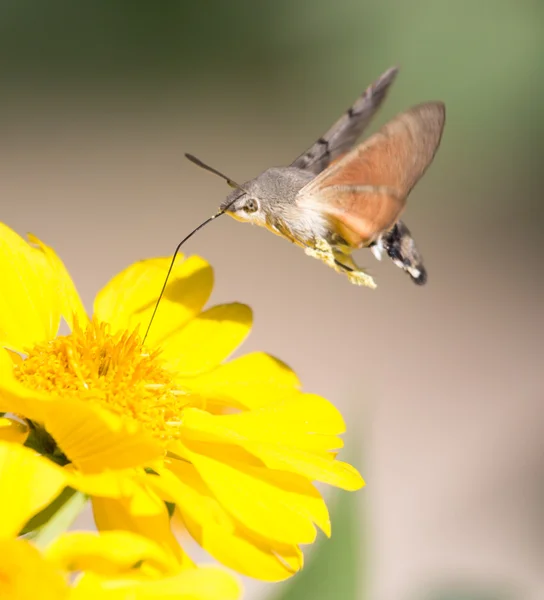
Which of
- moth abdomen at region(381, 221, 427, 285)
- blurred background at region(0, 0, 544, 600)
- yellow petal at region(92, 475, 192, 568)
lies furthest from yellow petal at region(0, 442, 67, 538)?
blurred background at region(0, 0, 544, 600)

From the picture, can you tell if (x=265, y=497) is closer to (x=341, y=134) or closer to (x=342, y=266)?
(x=342, y=266)

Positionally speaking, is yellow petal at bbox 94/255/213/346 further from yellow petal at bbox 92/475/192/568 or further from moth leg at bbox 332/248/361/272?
yellow petal at bbox 92/475/192/568

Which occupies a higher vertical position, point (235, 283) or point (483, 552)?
point (235, 283)

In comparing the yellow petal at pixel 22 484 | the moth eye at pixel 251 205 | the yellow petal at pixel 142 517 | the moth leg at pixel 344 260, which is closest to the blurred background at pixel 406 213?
the moth leg at pixel 344 260

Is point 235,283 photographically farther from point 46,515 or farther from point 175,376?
point 46,515

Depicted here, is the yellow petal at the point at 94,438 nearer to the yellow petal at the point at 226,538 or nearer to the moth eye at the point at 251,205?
the yellow petal at the point at 226,538

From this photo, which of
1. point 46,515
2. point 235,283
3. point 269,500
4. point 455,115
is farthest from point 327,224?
point 455,115
